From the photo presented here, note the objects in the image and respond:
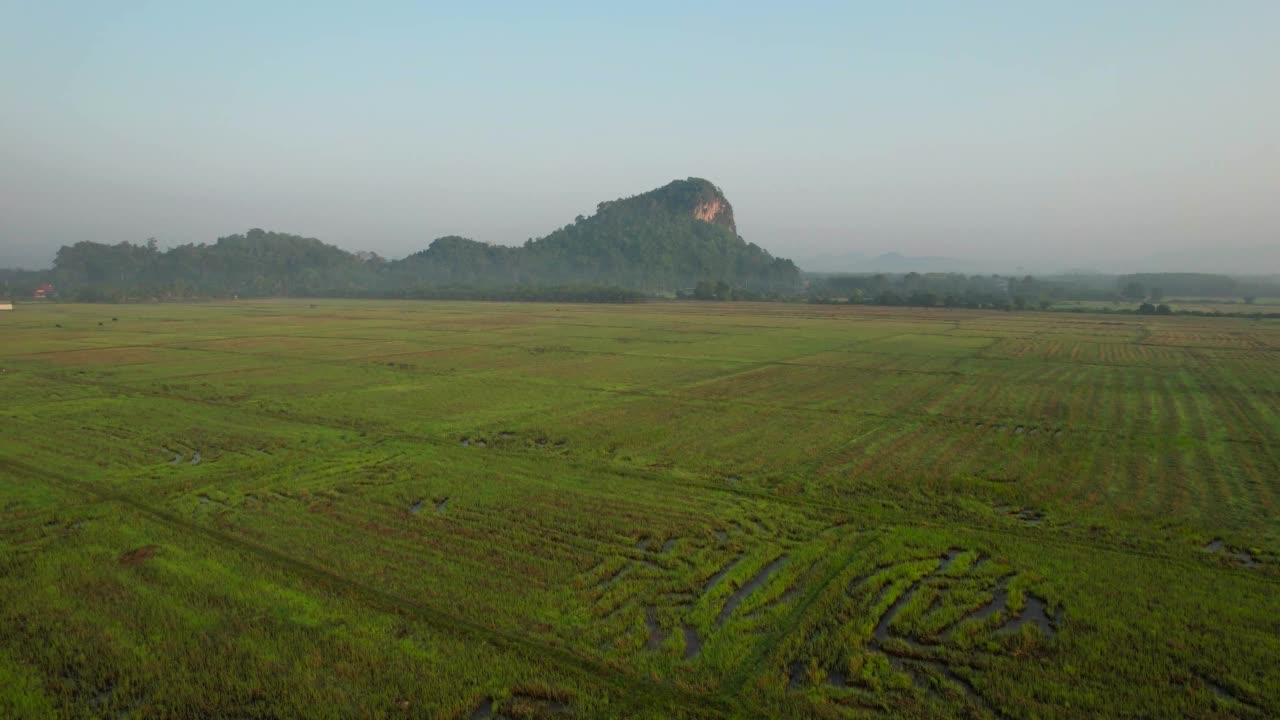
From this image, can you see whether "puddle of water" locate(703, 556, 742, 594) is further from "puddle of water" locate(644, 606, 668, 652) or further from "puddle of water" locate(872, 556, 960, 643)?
"puddle of water" locate(872, 556, 960, 643)

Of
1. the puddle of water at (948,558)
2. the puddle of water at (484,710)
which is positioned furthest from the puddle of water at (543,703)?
the puddle of water at (948,558)

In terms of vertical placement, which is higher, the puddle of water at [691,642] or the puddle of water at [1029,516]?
the puddle of water at [1029,516]

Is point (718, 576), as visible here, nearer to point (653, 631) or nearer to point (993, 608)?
point (653, 631)

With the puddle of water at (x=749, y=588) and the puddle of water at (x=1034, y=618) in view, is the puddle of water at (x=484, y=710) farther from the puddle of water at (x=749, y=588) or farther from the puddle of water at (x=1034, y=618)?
the puddle of water at (x=1034, y=618)

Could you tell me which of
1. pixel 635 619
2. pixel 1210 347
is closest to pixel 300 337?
pixel 635 619

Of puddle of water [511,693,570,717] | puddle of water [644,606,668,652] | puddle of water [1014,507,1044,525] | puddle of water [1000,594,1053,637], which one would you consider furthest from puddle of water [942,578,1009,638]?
puddle of water [511,693,570,717]

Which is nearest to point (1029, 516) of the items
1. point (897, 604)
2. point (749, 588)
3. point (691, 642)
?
point (897, 604)
